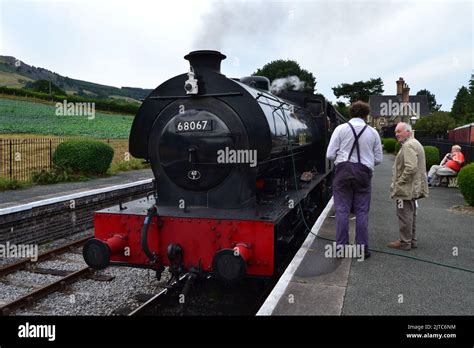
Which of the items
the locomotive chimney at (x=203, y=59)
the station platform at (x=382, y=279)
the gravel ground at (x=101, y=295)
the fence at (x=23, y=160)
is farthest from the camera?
the fence at (x=23, y=160)

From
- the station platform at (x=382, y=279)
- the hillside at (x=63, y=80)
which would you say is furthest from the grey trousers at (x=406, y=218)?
the hillside at (x=63, y=80)

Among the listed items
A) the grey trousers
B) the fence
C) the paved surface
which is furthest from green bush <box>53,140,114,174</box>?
the grey trousers

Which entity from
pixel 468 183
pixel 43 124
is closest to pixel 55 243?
pixel 468 183

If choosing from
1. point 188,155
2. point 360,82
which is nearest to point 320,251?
point 188,155

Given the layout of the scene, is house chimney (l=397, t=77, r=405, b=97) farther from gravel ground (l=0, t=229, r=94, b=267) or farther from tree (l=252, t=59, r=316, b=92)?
gravel ground (l=0, t=229, r=94, b=267)

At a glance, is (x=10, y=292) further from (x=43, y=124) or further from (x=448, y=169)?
(x=43, y=124)

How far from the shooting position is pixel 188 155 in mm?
5059

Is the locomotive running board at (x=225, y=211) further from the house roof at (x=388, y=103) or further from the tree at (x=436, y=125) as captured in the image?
the house roof at (x=388, y=103)

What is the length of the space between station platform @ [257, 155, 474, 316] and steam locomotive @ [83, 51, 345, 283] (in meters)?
0.44

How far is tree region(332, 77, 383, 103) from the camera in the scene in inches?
3140

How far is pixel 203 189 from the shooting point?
5.13 metres

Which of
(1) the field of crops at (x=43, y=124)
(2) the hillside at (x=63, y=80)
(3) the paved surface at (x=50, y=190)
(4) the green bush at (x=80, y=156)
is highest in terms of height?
(2) the hillside at (x=63, y=80)

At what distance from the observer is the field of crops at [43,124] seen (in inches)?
A: 1144

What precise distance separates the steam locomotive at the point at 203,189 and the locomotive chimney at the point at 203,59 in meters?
0.01
